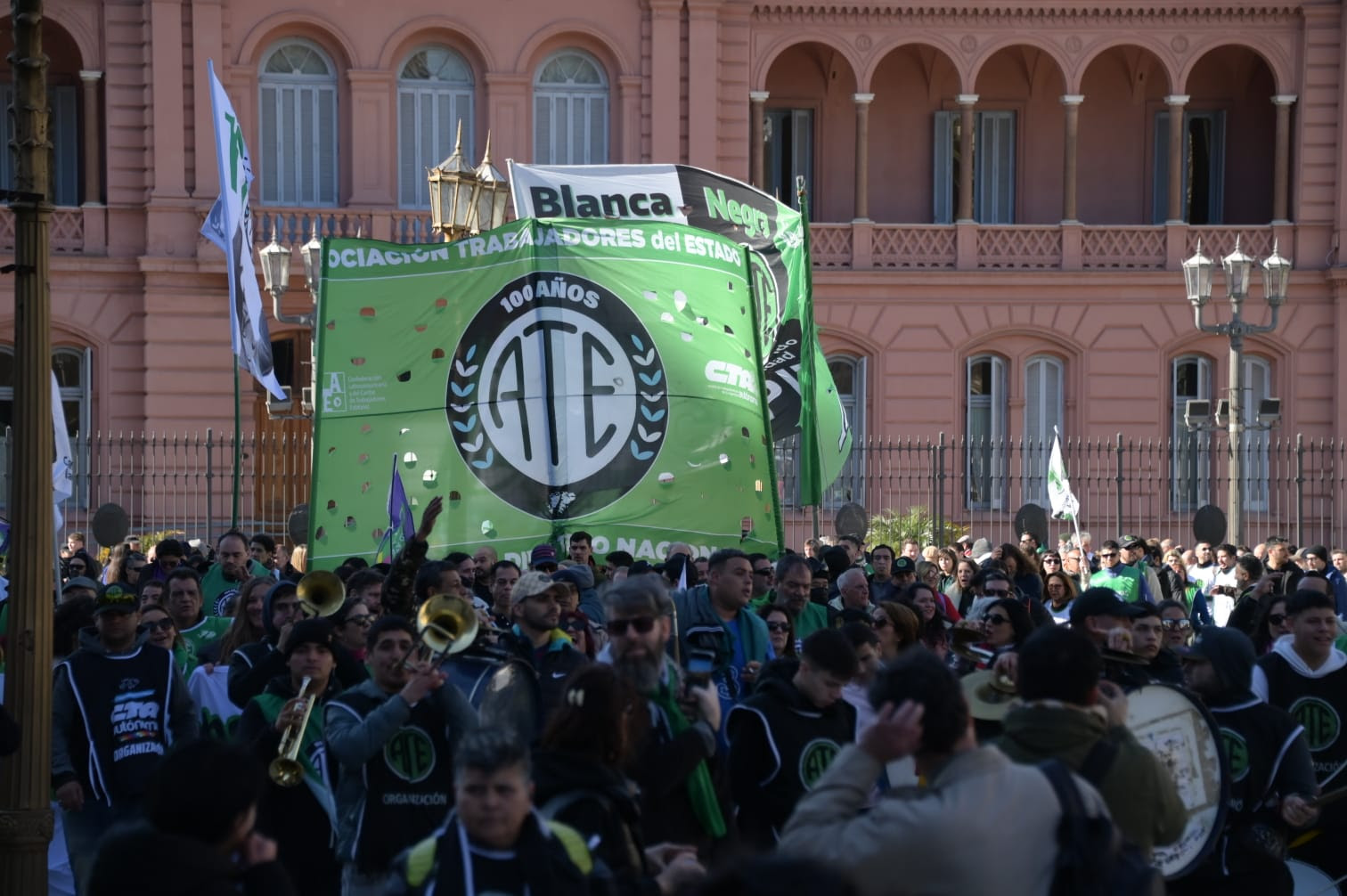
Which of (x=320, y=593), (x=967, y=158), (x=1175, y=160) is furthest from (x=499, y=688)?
(x=1175, y=160)

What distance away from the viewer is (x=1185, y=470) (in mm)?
29812

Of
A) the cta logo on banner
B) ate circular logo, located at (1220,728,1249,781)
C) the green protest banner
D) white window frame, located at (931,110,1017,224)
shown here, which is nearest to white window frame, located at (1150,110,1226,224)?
white window frame, located at (931,110,1017,224)

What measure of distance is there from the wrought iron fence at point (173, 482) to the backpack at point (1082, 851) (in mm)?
22233

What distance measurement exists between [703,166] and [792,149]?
3.27 m

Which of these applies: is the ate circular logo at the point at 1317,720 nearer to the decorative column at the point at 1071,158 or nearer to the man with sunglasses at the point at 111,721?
the man with sunglasses at the point at 111,721

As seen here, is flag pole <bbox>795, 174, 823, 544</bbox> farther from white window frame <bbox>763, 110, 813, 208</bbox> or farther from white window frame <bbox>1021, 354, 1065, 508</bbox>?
white window frame <bbox>763, 110, 813, 208</bbox>

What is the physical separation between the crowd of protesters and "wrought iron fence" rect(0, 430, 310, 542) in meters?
15.8

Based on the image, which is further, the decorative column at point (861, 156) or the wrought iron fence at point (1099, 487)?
the decorative column at point (861, 156)

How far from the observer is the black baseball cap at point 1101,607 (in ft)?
25.5

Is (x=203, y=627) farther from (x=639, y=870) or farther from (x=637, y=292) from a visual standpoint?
(x=639, y=870)

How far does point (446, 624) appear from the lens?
22.1 ft

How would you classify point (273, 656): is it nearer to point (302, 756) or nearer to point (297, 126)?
point (302, 756)

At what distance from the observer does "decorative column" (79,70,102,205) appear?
28875mm

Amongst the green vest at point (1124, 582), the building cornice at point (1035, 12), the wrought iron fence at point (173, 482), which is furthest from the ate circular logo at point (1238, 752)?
the building cornice at point (1035, 12)
